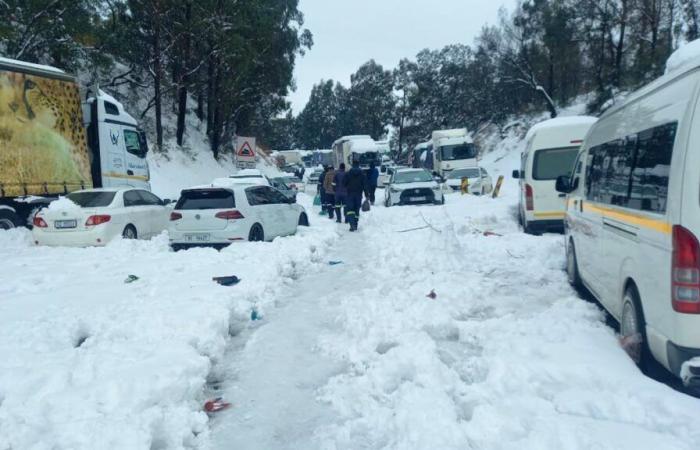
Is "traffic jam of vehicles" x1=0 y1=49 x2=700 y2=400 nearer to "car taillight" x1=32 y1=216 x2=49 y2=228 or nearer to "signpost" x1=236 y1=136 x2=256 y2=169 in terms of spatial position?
"car taillight" x1=32 y1=216 x2=49 y2=228

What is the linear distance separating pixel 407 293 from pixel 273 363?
8.08 ft

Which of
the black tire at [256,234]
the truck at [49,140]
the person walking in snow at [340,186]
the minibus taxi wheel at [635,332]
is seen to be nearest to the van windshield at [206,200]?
the black tire at [256,234]

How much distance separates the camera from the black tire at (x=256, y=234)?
1206 cm

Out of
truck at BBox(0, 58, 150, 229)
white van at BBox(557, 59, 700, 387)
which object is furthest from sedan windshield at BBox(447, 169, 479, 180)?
white van at BBox(557, 59, 700, 387)

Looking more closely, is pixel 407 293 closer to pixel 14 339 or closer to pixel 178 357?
pixel 178 357

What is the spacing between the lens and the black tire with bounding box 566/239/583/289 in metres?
7.68

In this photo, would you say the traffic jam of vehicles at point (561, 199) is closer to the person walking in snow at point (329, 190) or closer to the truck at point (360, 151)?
the person walking in snow at point (329, 190)

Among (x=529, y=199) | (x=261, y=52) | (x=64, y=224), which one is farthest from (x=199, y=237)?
(x=261, y=52)

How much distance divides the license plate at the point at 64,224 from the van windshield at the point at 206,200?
2174 mm

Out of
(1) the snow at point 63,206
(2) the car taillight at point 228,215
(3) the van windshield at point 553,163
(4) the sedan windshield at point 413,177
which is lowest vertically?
(2) the car taillight at point 228,215

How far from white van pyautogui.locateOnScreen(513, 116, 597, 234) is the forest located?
17.9 m

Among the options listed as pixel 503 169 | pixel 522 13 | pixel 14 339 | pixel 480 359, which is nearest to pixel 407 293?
pixel 480 359

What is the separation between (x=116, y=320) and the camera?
6152 mm

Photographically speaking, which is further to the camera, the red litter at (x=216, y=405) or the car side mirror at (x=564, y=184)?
the car side mirror at (x=564, y=184)
